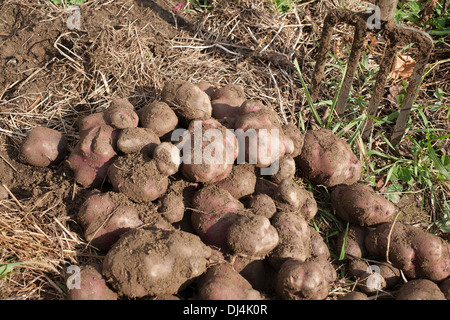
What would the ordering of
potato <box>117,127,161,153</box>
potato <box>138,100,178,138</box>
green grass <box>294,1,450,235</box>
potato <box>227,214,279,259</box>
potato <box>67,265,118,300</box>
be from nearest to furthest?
potato <box>67,265,118,300</box> < potato <box>227,214,279,259</box> < potato <box>117,127,161,153</box> < potato <box>138,100,178,138</box> < green grass <box>294,1,450,235</box>

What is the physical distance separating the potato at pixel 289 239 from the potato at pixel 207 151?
0.40m

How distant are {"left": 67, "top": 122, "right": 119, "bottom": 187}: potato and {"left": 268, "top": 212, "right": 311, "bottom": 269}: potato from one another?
98 cm

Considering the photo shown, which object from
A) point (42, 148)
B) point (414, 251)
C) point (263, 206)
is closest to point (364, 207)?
point (414, 251)

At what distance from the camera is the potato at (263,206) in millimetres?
2100

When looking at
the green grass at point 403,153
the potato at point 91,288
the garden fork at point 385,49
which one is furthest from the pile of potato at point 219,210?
the garden fork at point 385,49

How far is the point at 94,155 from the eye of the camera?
2.18 m

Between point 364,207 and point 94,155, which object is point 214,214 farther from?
point 364,207

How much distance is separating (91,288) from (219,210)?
2.34 ft

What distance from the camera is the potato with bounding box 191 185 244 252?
202 centimetres

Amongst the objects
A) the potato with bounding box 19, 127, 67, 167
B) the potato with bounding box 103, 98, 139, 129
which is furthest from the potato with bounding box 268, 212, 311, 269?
the potato with bounding box 19, 127, 67, 167

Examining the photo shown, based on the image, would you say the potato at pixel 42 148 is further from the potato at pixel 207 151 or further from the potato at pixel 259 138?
the potato at pixel 259 138

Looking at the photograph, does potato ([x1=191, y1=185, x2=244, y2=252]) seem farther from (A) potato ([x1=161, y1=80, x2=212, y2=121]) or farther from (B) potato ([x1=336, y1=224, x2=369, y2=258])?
(B) potato ([x1=336, y1=224, x2=369, y2=258])

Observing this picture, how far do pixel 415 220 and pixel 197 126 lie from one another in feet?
5.19
